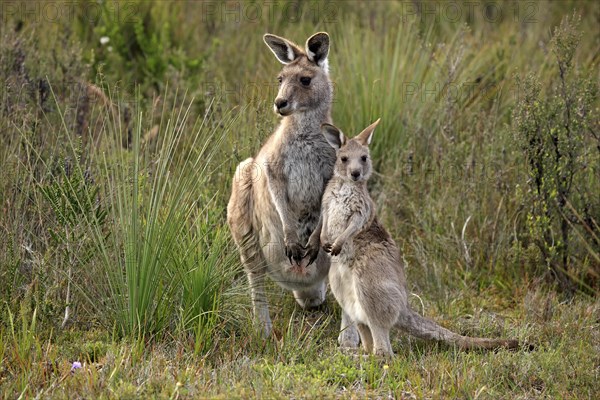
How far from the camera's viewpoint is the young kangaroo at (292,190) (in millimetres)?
5586

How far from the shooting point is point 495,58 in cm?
880

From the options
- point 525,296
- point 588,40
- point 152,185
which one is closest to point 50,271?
point 152,185

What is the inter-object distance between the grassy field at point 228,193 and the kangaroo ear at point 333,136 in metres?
0.51

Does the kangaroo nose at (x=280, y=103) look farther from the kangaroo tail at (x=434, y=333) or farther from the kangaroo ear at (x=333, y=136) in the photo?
the kangaroo tail at (x=434, y=333)

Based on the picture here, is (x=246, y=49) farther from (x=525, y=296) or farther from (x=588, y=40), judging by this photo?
→ (x=525, y=296)

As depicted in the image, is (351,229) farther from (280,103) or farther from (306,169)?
(280,103)

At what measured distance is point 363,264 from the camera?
16.8 ft

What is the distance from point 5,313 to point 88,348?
0.55 m

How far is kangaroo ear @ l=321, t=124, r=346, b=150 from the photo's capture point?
17.9 feet

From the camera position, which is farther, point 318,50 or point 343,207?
point 318,50

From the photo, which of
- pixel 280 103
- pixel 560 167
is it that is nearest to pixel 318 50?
pixel 280 103

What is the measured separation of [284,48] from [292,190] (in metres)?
0.93

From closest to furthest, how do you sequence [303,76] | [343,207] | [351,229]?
[351,229] → [343,207] → [303,76]

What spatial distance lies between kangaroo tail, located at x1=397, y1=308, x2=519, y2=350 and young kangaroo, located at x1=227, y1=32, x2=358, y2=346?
47cm
